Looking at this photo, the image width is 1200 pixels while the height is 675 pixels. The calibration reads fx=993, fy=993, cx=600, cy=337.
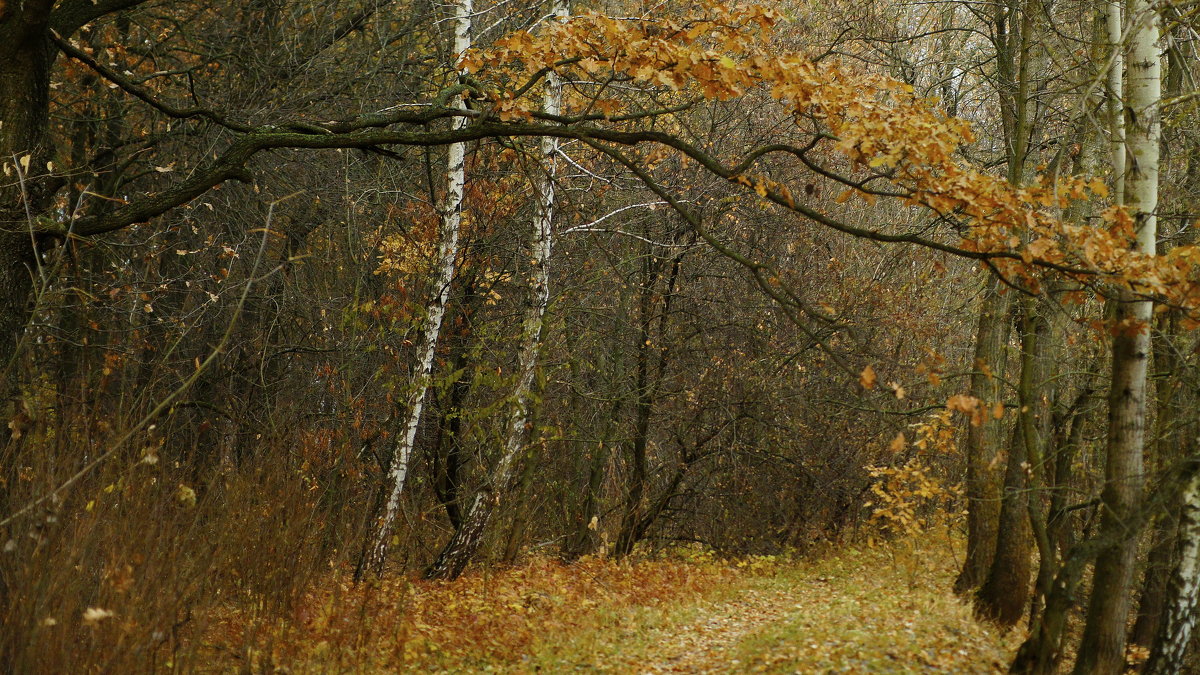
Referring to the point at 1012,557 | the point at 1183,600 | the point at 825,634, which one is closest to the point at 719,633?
the point at 825,634

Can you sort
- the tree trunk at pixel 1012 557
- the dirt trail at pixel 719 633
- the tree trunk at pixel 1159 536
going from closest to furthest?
the dirt trail at pixel 719 633 < the tree trunk at pixel 1159 536 < the tree trunk at pixel 1012 557

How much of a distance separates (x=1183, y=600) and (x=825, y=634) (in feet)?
10.1

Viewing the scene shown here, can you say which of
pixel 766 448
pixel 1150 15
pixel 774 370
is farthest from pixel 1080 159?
pixel 766 448

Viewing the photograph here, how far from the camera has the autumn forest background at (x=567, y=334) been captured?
5.65 m

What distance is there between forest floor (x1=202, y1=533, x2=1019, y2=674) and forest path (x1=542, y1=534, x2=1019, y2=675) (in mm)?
20

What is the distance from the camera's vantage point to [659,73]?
5.61m

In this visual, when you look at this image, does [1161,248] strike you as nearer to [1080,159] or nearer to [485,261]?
[1080,159]

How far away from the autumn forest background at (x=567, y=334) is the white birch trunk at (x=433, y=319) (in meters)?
0.06

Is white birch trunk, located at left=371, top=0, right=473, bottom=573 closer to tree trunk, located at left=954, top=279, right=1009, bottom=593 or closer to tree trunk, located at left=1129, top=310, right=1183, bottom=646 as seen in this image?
tree trunk, located at left=954, top=279, right=1009, bottom=593

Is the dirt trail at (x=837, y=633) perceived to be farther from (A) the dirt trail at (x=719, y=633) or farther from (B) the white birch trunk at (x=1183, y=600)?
(B) the white birch trunk at (x=1183, y=600)

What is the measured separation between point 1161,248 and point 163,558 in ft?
32.4

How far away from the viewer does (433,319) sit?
9.53 meters

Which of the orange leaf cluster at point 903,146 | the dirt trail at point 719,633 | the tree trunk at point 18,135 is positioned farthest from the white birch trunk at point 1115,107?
the tree trunk at point 18,135

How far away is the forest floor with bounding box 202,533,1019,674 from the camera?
7.04 m
